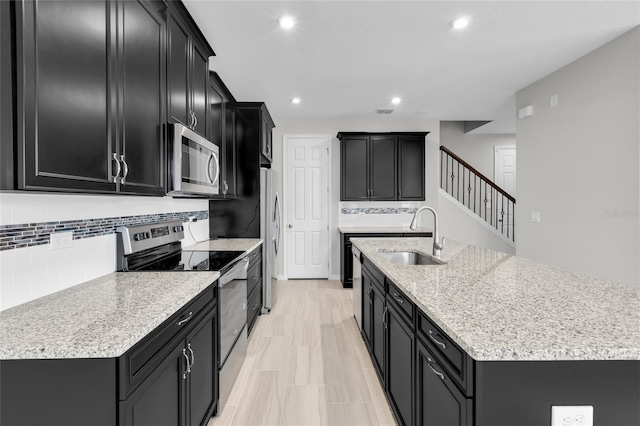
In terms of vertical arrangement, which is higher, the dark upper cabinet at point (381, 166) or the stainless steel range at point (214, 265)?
the dark upper cabinet at point (381, 166)

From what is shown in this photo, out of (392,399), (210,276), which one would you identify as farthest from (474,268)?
(210,276)

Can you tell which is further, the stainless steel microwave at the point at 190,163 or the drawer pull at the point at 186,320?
the stainless steel microwave at the point at 190,163

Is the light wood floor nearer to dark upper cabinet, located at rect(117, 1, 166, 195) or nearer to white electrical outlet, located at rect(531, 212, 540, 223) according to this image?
dark upper cabinet, located at rect(117, 1, 166, 195)

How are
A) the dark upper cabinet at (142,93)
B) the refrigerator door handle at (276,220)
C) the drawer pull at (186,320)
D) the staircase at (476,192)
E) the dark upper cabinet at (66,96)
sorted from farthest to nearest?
1. the staircase at (476,192)
2. the refrigerator door handle at (276,220)
3. the dark upper cabinet at (142,93)
4. the drawer pull at (186,320)
5. the dark upper cabinet at (66,96)

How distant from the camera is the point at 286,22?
2463 millimetres

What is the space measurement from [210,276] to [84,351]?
94cm

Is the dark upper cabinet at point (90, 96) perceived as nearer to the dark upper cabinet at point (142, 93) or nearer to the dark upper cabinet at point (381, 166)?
the dark upper cabinet at point (142, 93)

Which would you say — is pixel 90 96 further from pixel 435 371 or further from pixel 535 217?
pixel 535 217

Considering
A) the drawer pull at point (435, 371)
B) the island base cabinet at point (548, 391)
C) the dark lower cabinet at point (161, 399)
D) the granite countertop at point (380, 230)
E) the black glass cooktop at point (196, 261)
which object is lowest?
the dark lower cabinet at point (161, 399)

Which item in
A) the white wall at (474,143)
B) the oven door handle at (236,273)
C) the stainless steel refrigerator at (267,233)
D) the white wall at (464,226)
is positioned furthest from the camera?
the white wall at (474,143)

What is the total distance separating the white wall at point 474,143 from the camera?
7.02 m

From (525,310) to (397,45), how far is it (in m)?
2.44

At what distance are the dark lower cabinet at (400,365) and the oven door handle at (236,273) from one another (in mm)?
1042

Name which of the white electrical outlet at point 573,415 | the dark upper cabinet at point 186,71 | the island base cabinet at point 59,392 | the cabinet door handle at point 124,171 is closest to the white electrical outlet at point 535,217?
the white electrical outlet at point 573,415
